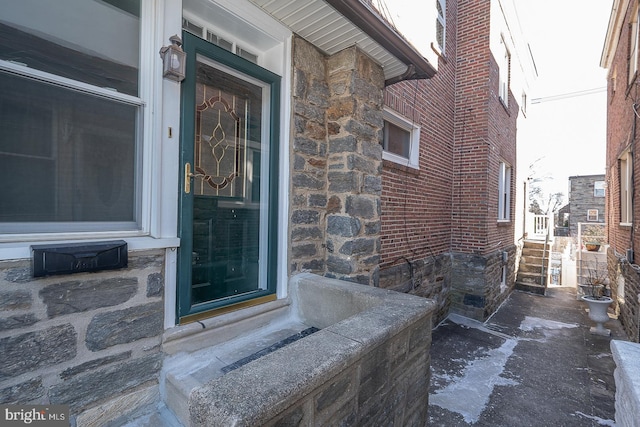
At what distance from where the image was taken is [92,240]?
1.62 meters

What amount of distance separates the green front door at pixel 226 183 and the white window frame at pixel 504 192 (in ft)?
22.0

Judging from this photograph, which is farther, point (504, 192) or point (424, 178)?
point (504, 192)

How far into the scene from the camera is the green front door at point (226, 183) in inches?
80.0

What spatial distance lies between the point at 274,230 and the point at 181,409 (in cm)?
136

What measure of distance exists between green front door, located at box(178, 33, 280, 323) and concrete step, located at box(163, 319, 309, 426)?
0.24 m

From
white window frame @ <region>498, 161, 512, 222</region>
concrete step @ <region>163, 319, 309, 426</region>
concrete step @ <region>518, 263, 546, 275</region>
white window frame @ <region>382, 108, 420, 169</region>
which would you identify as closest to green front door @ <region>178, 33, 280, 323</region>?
concrete step @ <region>163, 319, 309, 426</region>

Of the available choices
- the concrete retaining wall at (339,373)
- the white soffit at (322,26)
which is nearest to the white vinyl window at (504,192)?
the white soffit at (322,26)

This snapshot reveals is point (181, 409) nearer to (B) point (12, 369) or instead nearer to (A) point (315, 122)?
(B) point (12, 369)

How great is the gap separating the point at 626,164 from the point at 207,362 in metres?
9.18

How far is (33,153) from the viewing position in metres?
1.52

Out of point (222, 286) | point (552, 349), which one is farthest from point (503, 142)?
point (222, 286)

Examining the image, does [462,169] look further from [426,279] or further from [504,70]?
[504,70]

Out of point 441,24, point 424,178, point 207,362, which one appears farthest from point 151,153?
point 441,24

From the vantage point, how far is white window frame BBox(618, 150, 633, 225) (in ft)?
20.2
